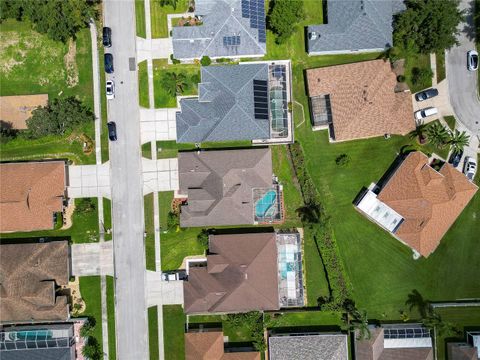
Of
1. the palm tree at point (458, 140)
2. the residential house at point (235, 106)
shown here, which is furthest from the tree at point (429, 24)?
the residential house at point (235, 106)

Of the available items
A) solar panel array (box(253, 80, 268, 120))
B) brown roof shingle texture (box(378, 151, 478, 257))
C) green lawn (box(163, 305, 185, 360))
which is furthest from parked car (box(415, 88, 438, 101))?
green lawn (box(163, 305, 185, 360))

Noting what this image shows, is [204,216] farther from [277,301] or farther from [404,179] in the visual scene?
[404,179]

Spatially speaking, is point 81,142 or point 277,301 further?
point 81,142

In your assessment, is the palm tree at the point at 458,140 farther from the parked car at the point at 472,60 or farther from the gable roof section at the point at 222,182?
the gable roof section at the point at 222,182

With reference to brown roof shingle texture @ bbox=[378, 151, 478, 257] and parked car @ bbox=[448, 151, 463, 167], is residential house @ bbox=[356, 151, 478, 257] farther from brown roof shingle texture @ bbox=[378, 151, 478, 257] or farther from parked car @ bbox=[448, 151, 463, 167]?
parked car @ bbox=[448, 151, 463, 167]

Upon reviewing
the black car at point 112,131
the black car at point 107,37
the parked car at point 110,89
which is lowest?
the black car at point 112,131

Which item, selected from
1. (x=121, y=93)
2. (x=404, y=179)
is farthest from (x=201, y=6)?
(x=404, y=179)

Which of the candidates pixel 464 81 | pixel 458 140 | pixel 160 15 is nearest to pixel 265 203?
pixel 458 140
